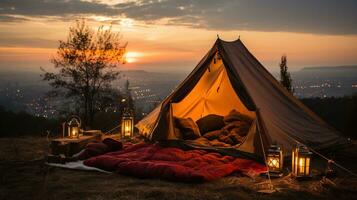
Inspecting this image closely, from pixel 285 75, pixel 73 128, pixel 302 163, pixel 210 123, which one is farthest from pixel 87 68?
pixel 302 163

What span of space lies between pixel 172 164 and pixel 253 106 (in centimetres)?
153

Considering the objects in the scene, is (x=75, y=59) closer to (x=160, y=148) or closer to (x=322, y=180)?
(x=160, y=148)

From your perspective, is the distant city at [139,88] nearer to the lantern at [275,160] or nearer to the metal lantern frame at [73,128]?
the metal lantern frame at [73,128]

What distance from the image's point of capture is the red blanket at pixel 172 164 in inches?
200

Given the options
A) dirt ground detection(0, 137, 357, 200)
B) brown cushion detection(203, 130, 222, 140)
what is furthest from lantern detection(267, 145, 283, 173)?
brown cushion detection(203, 130, 222, 140)

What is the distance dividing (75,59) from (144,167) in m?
6.66

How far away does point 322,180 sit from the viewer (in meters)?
5.08

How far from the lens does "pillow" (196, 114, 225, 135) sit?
24.9ft

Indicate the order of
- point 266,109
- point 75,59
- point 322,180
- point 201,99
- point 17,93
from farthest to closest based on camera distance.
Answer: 1. point 17,93
2. point 75,59
3. point 201,99
4. point 266,109
5. point 322,180

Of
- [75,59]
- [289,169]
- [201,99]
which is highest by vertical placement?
[75,59]

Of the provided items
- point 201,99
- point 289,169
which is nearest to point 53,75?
point 201,99

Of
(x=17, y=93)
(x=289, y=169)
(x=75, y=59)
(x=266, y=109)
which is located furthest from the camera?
(x=17, y=93)

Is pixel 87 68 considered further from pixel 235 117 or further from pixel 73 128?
pixel 235 117

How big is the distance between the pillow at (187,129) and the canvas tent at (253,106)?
0.27m
